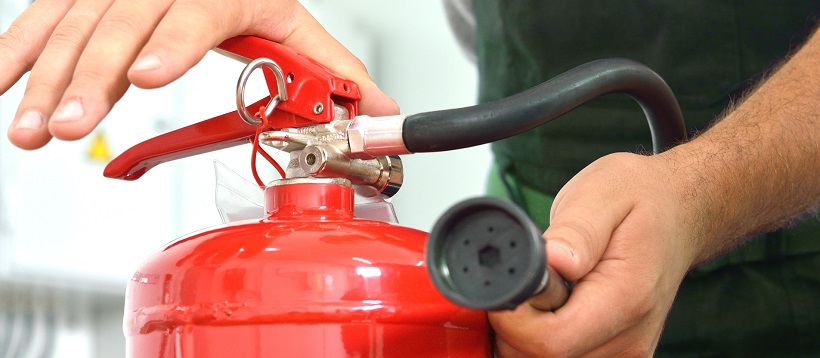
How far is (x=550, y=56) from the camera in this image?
831 millimetres

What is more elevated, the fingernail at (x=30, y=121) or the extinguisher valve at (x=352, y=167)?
the fingernail at (x=30, y=121)

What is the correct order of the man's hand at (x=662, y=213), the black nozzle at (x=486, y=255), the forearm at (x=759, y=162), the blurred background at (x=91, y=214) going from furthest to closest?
the blurred background at (x=91, y=214) < the forearm at (x=759, y=162) < the man's hand at (x=662, y=213) < the black nozzle at (x=486, y=255)

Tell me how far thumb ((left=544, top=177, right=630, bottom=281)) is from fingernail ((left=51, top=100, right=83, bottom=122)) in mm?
237

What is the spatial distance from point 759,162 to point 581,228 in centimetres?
20

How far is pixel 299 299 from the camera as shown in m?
0.39

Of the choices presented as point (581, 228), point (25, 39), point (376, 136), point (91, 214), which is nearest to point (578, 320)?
point (581, 228)

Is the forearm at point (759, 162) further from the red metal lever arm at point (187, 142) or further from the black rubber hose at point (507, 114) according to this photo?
the red metal lever arm at point (187, 142)

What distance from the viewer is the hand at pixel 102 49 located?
424 millimetres

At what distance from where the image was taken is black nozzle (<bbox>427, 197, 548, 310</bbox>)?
0.30 metres

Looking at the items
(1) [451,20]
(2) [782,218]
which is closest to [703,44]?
(2) [782,218]

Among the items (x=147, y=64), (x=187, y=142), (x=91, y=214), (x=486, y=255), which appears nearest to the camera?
(x=486, y=255)

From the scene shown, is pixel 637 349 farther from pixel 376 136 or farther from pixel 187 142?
pixel 187 142

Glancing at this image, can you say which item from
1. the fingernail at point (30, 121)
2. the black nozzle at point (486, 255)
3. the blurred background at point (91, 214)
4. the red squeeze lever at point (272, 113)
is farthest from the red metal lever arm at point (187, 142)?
the blurred background at point (91, 214)

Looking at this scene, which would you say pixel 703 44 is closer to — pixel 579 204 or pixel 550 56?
pixel 550 56
